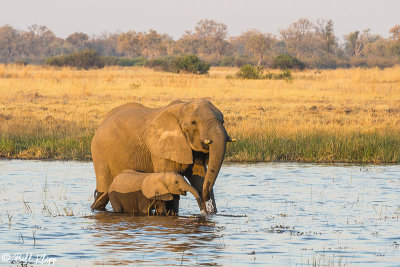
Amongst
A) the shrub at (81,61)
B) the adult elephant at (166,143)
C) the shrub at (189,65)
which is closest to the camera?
the adult elephant at (166,143)

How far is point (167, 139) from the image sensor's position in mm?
8734

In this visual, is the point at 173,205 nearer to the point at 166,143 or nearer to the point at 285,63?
the point at 166,143

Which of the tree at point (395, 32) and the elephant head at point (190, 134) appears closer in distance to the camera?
the elephant head at point (190, 134)

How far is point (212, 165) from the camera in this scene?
8.24 metres

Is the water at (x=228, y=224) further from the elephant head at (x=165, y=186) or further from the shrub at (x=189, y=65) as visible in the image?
the shrub at (x=189, y=65)

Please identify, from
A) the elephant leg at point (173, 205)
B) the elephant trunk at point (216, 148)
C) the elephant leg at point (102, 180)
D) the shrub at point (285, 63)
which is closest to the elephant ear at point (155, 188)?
the elephant leg at point (173, 205)

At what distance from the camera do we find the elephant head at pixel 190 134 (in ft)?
27.0

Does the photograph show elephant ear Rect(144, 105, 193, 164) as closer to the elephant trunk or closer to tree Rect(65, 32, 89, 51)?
the elephant trunk

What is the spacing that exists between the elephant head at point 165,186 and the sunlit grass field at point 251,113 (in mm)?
6170

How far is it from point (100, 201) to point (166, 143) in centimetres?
156

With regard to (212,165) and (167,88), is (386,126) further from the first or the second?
(167,88)

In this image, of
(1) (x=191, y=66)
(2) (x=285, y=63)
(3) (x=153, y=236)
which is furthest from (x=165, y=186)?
(2) (x=285, y=63)

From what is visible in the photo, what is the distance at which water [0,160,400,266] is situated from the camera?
24.3 ft

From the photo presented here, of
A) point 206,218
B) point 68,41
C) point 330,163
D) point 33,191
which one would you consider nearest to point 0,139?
point 33,191
